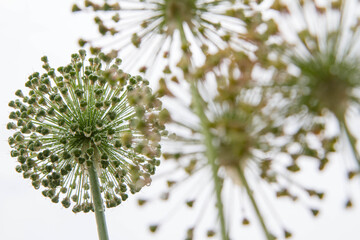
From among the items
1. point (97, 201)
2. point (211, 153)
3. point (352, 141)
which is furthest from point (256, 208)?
point (97, 201)

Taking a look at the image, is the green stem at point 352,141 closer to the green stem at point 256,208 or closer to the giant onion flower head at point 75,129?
the green stem at point 256,208

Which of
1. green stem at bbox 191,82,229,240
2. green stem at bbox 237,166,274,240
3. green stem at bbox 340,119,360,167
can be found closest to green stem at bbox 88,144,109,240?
green stem at bbox 191,82,229,240

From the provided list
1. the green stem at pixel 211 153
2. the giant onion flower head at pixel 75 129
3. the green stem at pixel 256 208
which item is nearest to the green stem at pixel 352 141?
the green stem at pixel 256 208

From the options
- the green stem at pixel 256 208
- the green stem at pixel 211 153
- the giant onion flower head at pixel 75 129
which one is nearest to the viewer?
the green stem at pixel 211 153

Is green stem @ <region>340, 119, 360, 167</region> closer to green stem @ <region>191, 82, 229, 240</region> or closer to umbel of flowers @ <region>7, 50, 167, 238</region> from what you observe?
green stem @ <region>191, 82, 229, 240</region>

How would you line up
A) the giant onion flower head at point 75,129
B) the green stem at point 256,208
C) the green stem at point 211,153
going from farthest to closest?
the giant onion flower head at point 75,129, the green stem at point 256,208, the green stem at point 211,153

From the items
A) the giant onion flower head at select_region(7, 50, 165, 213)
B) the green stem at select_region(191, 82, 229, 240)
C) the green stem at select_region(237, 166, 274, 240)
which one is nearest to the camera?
the green stem at select_region(191, 82, 229, 240)

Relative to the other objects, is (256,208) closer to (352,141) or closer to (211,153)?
(211,153)
